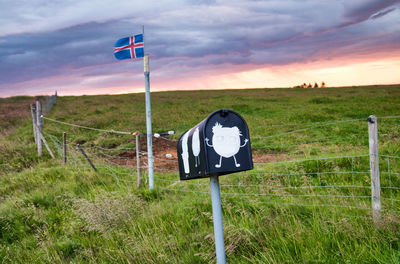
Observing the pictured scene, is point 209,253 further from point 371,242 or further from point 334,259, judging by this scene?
point 371,242

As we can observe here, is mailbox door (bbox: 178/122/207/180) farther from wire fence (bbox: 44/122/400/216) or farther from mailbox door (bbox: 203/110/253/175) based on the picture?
wire fence (bbox: 44/122/400/216)

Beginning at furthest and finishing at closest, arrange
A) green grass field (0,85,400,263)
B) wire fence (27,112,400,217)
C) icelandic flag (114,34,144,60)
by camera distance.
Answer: icelandic flag (114,34,144,60)
wire fence (27,112,400,217)
green grass field (0,85,400,263)

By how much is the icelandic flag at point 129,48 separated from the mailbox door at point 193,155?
143 inches

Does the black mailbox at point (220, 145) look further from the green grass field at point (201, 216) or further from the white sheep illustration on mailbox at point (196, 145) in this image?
the green grass field at point (201, 216)

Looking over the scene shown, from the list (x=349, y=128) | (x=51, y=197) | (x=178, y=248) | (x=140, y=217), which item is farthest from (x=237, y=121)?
(x=349, y=128)

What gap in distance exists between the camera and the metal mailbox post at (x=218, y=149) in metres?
2.04

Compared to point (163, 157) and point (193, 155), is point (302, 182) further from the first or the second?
point (163, 157)

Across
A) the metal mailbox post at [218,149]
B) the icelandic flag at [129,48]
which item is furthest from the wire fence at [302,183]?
the metal mailbox post at [218,149]

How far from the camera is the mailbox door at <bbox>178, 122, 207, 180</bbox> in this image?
2.07 metres

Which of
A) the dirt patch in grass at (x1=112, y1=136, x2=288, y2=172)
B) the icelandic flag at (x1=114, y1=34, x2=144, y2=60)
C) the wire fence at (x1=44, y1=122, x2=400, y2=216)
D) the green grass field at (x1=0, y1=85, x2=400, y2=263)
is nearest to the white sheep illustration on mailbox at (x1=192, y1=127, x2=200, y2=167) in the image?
the green grass field at (x1=0, y1=85, x2=400, y2=263)

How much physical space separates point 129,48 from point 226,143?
421 cm

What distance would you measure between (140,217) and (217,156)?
245 centimetres

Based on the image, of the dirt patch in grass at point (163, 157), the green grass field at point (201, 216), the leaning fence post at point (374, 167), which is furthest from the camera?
the dirt patch in grass at point (163, 157)

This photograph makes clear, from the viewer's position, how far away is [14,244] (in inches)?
161
